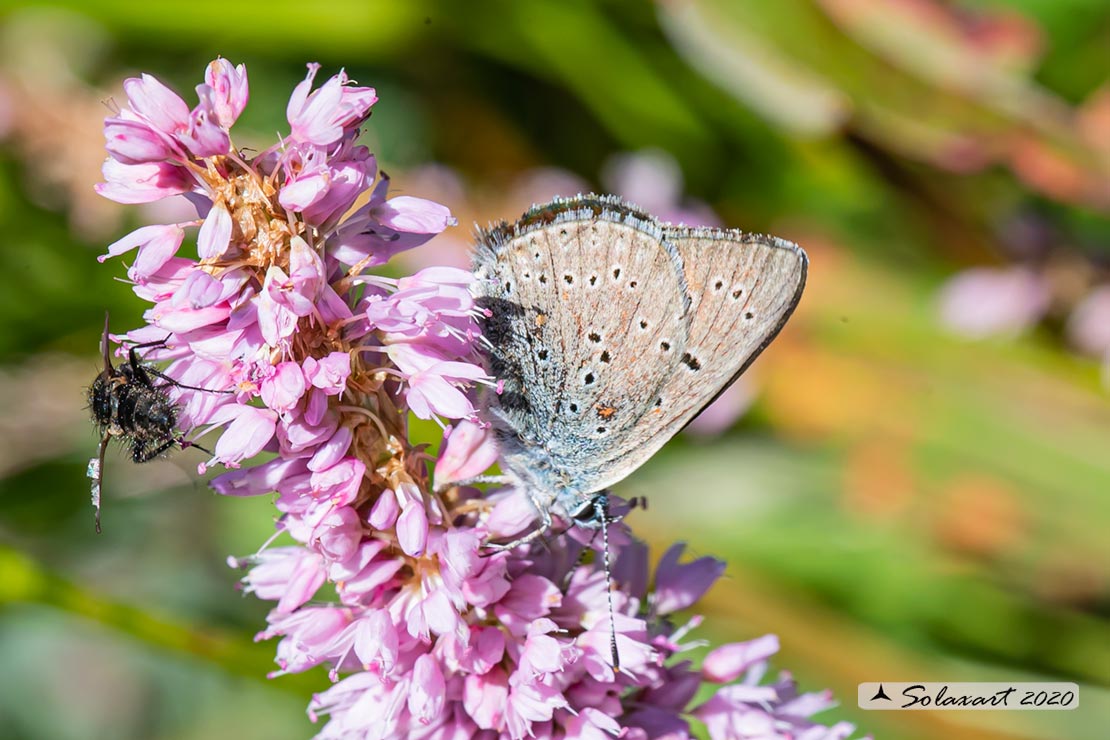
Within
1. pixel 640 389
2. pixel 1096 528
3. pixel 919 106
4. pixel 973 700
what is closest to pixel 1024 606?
pixel 1096 528

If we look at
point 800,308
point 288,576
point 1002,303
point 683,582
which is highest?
point 1002,303

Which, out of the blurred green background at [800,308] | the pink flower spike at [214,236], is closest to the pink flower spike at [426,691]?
the pink flower spike at [214,236]

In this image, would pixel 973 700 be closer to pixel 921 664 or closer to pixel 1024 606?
pixel 921 664

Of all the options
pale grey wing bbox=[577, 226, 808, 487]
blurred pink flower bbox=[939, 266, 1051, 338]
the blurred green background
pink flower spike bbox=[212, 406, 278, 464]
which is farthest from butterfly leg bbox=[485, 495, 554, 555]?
blurred pink flower bbox=[939, 266, 1051, 338]

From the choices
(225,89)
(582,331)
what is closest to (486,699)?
(582,331)

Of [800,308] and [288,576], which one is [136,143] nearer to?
[288,576]

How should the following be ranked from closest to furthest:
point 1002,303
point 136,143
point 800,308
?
point 136,143 → point 1002,303 → point 800,308
